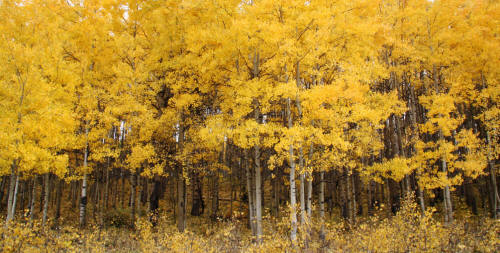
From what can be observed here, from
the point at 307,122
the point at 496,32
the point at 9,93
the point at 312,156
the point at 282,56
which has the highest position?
the point at 496,32

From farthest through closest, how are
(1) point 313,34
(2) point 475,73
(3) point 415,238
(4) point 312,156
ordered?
(2) point 475,73
(4) point 312,156
(1) point 313,34
(3) point 415,238

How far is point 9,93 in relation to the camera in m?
10.2

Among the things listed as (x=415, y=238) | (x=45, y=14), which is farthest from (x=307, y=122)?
(x=45, y=14)

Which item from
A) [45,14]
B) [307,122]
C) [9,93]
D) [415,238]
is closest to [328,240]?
[415,238]

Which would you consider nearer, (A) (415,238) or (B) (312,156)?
(A) (415,238)

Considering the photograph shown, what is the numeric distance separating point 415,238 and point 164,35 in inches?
445

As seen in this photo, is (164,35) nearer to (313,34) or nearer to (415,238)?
(313,34)

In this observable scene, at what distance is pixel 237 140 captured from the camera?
10336 mm

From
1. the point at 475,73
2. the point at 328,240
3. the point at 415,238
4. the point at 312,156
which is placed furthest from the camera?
the point at 475,73

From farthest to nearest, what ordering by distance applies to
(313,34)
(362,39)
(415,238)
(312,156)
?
(362,39), (312,156), (313,34), (415,238)

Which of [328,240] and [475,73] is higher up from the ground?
[475,73]

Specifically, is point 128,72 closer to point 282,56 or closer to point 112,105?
point 112,105

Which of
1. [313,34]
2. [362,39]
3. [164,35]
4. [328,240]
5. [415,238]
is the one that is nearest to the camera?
[415,238]

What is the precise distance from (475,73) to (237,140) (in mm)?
11725
